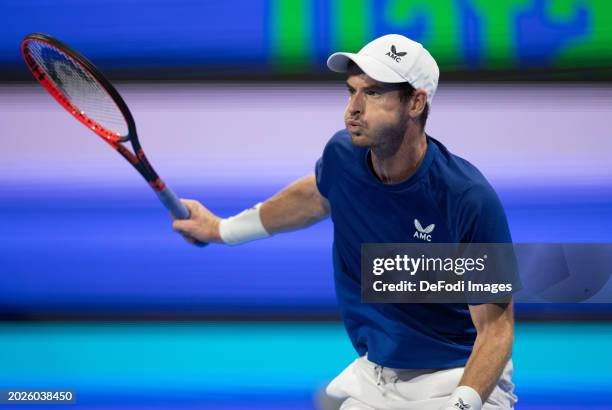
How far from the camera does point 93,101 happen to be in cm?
407

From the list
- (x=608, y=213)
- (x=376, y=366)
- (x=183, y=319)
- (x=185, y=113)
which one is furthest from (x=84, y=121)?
(x=608, y=213)

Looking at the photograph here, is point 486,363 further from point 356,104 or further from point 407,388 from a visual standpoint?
point 356,104

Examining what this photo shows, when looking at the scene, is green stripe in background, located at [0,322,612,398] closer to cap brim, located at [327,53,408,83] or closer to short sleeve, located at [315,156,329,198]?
short sleeve, located at [315,156,329,198]

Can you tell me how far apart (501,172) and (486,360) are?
3.32 ft

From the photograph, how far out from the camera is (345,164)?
3875 millimetres

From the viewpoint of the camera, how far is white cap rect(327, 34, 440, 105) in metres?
3.63

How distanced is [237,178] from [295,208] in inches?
14.1

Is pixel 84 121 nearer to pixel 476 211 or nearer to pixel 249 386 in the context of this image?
pixel 249 386

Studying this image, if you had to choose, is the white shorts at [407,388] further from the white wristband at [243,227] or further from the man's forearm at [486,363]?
the white wristband at [243,227]

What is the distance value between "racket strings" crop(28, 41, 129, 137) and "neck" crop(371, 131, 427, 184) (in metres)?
1.01

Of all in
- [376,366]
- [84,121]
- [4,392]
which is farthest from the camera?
[4,392]

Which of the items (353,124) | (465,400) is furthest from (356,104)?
(465,400)

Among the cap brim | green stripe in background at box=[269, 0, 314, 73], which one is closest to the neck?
the cap brim

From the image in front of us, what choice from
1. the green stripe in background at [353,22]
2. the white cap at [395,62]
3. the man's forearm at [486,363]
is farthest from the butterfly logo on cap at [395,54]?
the man's forearm at [486,363]
